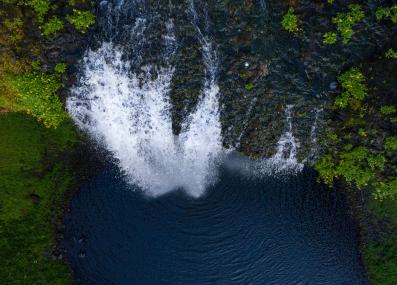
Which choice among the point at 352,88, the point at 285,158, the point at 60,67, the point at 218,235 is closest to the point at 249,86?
the point at 285,158

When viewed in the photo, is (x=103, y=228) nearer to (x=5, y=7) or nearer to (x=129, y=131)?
(x=129, y=131)

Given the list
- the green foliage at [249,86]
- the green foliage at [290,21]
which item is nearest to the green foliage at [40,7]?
the green foliage at [249,86]

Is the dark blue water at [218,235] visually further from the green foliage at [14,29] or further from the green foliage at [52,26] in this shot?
the green foliage at [14,29]

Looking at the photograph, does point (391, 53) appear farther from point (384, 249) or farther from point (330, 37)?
point (384, 249)

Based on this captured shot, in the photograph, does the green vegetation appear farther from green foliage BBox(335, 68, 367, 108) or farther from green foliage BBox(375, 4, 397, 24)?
green foliage BBox(375, 4, 397, 24)

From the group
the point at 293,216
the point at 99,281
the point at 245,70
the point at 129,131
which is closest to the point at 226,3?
the point at 245,70

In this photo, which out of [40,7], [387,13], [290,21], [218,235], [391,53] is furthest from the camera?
[218,235]
